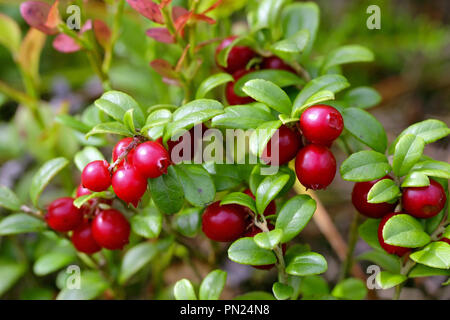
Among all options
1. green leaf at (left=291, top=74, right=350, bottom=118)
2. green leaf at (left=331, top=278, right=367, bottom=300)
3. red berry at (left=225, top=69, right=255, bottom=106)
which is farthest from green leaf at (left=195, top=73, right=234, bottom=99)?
green leaf at (left=331, top=278, right=367, bottom=300)

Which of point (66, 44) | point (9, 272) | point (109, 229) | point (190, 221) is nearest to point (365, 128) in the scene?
point (190, 221)

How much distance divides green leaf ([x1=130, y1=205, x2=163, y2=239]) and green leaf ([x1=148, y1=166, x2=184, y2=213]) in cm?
14

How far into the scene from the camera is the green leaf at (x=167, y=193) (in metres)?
1.36

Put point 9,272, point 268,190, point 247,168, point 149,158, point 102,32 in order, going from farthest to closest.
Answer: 1. point 9,272
2. point 102,32
3. point 247,168
4. point 268,190
5. point 149,158

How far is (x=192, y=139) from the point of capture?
1490mm

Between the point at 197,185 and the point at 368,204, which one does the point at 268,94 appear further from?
the point at 368,204

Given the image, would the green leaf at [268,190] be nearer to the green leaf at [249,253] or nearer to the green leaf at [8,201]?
the green leaf at [249,253]

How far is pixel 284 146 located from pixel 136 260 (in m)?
0.83

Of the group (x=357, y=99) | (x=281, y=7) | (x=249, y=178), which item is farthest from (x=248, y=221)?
(x=281, y=7)

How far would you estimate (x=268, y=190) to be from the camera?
1.33 metres

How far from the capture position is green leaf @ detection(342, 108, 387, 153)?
4.86 ft

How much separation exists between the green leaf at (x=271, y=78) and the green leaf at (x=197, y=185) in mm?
324

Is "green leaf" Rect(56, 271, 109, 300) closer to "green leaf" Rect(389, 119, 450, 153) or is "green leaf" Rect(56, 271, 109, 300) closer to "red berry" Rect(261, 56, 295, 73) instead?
"red berry" Rect(261, 56, 295, 73)

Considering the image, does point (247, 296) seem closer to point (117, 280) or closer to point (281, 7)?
point (117, 280)
